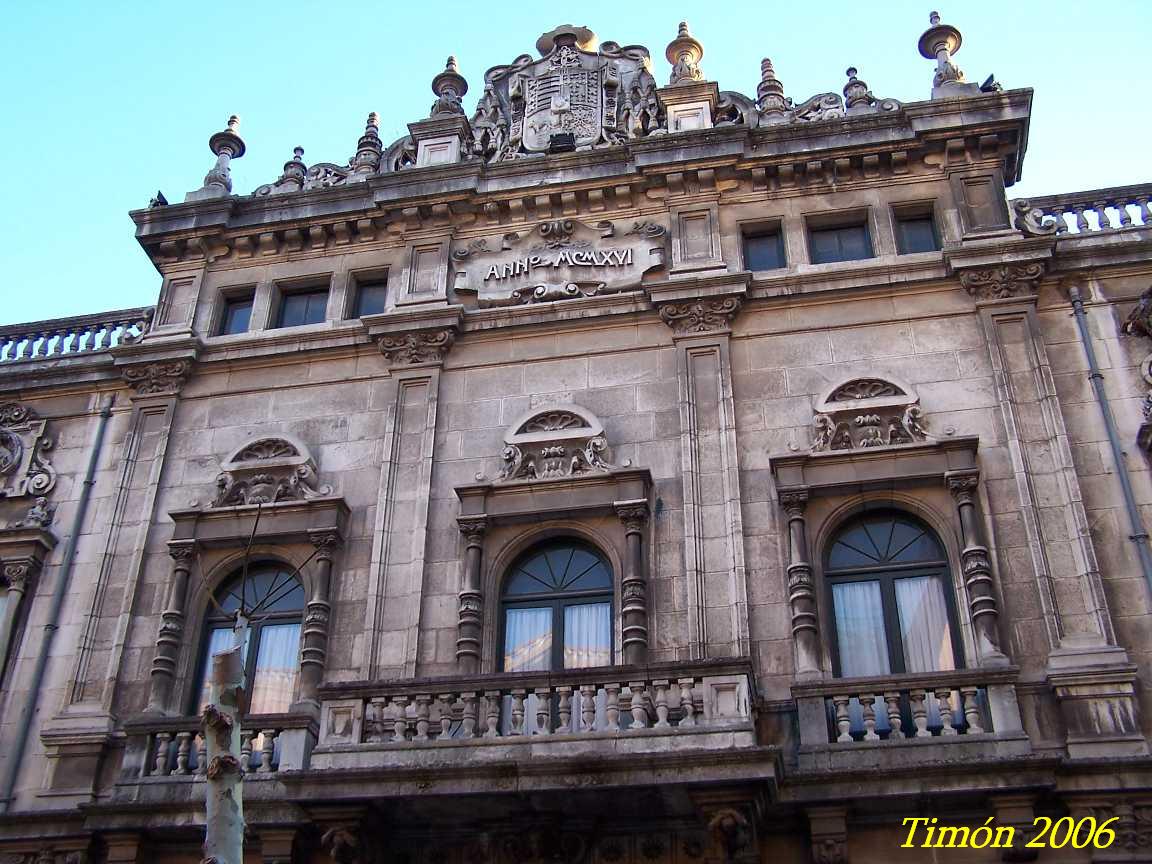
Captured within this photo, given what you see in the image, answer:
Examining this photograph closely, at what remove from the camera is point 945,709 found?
1611cm

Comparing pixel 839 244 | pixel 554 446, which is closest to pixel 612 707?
pixel 554 446

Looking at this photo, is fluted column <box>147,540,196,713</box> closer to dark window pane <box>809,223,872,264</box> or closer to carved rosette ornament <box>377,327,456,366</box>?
carved rosette ornament <box>377,327,456,366</box>

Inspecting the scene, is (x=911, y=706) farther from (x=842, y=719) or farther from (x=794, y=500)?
(x=794, y=500)

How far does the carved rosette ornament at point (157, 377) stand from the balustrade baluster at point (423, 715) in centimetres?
886

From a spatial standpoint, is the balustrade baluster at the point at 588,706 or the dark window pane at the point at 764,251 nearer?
the balustrade baluster at the point at 588,706

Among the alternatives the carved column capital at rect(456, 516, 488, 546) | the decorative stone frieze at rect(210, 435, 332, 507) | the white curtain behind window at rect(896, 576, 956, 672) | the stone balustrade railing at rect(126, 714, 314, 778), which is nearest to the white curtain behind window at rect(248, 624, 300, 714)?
the stone balustrade railing at rect(126, 714, 314, 778)

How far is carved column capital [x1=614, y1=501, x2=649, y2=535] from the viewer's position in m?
18.9

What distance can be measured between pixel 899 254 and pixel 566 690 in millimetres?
9767

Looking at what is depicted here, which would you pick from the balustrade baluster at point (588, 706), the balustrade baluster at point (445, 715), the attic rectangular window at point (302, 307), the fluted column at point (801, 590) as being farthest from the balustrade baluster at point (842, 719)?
the attic rectangular window at point (302, 307)

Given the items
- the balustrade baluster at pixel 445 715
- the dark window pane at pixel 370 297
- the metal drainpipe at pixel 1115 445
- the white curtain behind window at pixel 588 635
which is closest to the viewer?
the balustrade baluster at pixel 445 715

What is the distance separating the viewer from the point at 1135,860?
15133mm

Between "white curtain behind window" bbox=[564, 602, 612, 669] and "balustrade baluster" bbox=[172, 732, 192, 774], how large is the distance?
549 centimetres

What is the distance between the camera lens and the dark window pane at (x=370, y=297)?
23.1 meters

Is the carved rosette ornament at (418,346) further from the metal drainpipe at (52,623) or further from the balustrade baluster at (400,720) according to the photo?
the balustrade baluster at (400,720)
